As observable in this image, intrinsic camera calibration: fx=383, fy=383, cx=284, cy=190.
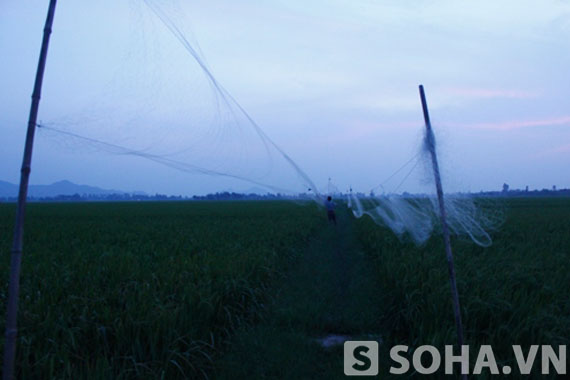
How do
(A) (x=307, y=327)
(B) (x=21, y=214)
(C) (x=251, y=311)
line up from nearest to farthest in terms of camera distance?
(B) (x=21, y=214)
(A) (x=307, y=327)
(C) (x=251, y=311)

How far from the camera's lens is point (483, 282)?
623 centimetres

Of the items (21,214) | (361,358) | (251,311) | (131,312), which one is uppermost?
(21,214)

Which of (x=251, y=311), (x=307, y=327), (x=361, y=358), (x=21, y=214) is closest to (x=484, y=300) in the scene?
(x=361, y=358)

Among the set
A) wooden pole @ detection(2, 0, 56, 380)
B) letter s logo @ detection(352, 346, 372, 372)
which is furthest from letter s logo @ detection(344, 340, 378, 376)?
wooden pole @ detection(2, 0, 56, 380)

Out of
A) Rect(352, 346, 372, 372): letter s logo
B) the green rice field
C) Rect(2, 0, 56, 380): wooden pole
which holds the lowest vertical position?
Rect(352, 346, 372, 372): letter s logo

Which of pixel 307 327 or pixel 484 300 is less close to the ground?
pixel 484 300

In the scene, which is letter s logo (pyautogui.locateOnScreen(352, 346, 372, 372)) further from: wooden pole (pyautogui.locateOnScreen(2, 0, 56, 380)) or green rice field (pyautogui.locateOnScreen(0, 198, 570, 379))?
wooden pole (pyautogui.locateOnScreen(2, 0, 56, 380))

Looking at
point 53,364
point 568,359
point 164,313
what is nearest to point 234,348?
point 164,313

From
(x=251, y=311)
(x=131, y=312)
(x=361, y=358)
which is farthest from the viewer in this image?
(x=251, y=311)

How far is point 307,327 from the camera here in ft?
19.2

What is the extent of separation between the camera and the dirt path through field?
176 inches

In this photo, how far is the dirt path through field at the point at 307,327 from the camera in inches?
176

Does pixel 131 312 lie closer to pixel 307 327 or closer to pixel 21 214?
pixel 21 214

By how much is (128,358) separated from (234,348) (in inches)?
61.2
